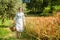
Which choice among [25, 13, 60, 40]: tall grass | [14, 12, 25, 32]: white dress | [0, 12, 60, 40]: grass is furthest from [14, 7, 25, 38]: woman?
[25, 13, 60, 40]: tall grass

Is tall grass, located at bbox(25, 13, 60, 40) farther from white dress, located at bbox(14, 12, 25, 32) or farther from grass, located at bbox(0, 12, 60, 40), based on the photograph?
white dress, located at bbox(14, 12, 25, 32)

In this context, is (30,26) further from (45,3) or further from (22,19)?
(45,3)

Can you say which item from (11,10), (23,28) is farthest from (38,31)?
(11,10)

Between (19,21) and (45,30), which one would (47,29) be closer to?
(45,30)

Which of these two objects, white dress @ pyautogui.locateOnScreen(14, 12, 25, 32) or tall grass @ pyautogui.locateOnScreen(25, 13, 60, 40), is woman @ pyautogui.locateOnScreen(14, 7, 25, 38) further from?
tall grass @ pyautogui.locateOnScreen(25, 13, 60, 40)

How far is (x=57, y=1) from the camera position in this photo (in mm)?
39125

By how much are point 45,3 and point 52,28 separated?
31172 millimetres

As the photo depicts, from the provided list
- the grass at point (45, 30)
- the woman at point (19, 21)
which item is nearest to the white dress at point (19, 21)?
the woman at point (19, 21)

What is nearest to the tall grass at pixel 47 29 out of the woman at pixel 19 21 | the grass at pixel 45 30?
the grass at pixel 45 30

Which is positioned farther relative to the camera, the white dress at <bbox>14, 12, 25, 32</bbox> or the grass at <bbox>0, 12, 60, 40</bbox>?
the white dress at <bbox>14, 12, 25, 32</bbox>

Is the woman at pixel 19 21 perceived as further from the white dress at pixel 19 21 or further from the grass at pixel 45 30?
the grass at pixel 45 30

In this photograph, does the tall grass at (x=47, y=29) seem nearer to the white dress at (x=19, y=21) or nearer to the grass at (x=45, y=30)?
the grass at (x=45, y=30)

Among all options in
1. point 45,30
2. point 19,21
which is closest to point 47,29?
point 45,30

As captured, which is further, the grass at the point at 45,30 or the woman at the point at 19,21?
the woman at the point at 19,21
